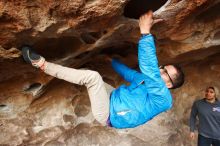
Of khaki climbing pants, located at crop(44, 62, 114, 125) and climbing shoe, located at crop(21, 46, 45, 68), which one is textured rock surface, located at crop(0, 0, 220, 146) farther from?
khaki climbing pants, located at crop(44, 62, 114, 125)

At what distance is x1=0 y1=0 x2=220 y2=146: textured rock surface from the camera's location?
2674mm

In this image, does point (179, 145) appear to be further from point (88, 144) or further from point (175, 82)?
point (175, 82)

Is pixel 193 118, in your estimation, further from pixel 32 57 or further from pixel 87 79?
pixel 32 57

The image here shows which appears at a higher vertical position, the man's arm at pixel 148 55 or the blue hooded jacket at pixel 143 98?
the man's arm at pixel 148 55

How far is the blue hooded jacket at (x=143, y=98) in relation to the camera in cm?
270

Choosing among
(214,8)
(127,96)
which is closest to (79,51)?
(127,96)

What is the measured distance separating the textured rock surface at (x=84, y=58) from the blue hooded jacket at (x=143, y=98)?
1.59 feet

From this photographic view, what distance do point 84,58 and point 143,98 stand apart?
99cm

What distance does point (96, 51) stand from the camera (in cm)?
366

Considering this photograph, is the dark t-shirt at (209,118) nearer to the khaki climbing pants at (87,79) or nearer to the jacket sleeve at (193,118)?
the jacket sleeve at (193,118)

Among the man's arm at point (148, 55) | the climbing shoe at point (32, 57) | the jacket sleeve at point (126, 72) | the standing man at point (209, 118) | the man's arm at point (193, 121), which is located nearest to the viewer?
the man's arm at point (148, 55)

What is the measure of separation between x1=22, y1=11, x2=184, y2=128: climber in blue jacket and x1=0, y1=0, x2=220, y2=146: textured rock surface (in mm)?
276

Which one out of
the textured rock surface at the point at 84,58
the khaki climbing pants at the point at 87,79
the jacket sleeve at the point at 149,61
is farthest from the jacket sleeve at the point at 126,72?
the jacket sleeve at the point at 149,61

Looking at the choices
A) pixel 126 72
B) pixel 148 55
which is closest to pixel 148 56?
pixel 148 55
